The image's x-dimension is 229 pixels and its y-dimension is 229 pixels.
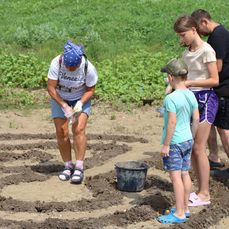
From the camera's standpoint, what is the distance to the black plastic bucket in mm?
4332

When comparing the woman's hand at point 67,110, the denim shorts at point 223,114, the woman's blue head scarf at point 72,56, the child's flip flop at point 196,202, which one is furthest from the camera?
the woman's hand at point 67,110

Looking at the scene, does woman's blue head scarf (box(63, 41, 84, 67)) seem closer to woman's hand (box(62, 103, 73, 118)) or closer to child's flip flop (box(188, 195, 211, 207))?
woman's hand (box(62, 103, 73, 118))

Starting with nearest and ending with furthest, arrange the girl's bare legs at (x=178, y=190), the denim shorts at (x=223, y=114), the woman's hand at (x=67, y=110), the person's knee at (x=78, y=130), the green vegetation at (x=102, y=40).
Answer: the girl's bare legs at (x=178, y=190)
the denim shorts at (x=223, y=114)
the woman's hand at (x=67, y=110)
the person's knee at (x=78, y=130)
the green vegetation at (x=102, y=40)

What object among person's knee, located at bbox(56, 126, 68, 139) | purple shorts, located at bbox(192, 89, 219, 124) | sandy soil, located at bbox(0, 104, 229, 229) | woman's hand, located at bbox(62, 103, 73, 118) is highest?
purple shorts, located at bbox(192, 89, 219, 124)

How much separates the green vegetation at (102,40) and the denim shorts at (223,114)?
2481 mm

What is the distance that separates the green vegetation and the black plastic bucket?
231 cm

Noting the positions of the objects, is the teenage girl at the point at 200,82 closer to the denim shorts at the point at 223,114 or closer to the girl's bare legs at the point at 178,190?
the denim shorts at the point at 223,114

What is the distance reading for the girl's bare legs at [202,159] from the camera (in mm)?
3918

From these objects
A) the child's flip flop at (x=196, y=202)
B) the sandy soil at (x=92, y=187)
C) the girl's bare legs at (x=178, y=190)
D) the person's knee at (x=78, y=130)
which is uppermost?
the person's knee at (x=78, y=130)

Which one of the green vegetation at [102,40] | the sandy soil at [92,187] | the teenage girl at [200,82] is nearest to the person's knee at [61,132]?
the sandy soil at [92,187]

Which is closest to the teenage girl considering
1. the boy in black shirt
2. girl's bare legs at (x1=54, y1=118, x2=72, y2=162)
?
the boy in black shirt

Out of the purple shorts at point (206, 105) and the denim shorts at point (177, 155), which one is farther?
the purple shorts at point (206, 105)

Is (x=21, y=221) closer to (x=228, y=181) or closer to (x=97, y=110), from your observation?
(x=228, y=181)

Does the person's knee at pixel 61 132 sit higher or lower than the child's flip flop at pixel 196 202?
higher
